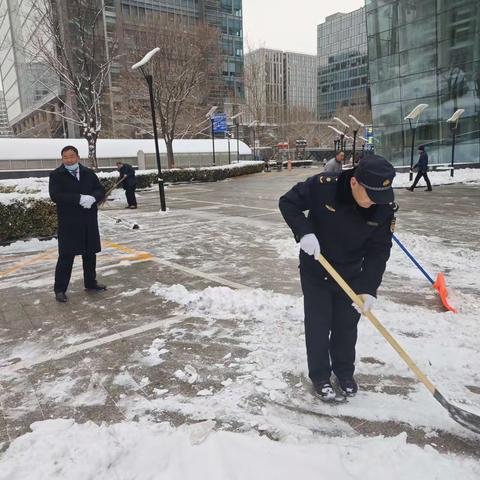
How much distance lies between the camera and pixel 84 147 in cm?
2864

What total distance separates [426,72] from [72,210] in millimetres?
27801

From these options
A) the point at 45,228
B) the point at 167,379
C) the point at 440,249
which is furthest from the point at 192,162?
the point at 167,379

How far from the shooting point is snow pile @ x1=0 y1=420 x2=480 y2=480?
6.84 ft

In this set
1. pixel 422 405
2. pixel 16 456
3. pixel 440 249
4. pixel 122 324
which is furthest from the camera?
pixel 440 249

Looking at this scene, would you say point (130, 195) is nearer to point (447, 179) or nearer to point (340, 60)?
point (447, 179)

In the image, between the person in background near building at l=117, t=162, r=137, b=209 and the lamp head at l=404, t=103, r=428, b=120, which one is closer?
the person in background near building at l=117, t=162, r=137, b=209

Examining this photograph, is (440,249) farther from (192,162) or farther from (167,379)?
(192,162)

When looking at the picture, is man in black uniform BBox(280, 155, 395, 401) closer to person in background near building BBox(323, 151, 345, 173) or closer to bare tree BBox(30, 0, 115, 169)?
person in background near building BBox(323, 151, 345, 173)

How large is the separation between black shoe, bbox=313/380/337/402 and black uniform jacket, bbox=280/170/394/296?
0.72 meters

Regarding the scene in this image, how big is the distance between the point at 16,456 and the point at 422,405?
2.58 m

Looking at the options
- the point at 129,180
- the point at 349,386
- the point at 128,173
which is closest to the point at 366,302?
the point at 349,386

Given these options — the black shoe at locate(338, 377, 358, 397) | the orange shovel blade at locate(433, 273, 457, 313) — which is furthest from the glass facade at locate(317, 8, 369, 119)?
the black shoe at locate(338, 377, 358, 397)

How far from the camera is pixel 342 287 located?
2453 mm

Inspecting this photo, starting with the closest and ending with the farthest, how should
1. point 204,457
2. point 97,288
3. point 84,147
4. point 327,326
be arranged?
point 204,457 → point 327,326 → point 97,288 → point 84,147
